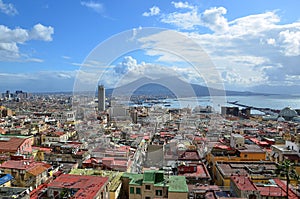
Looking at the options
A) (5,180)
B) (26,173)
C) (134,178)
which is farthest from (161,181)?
(5,180)

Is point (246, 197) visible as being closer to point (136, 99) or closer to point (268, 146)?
point (268, 146)

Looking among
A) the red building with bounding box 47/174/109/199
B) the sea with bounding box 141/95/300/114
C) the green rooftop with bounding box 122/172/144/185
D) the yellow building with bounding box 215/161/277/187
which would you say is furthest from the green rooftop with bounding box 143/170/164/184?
the sea with bounding box 141/95/300/114

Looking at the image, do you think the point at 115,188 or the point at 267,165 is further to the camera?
the point at 267,165

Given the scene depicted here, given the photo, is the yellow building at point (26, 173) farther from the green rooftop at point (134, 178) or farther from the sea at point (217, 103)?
the sea at point (217, 103)

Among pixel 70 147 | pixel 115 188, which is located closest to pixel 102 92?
pixel 70 147

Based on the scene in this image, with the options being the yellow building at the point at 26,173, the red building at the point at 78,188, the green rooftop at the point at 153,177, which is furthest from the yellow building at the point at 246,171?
the yellow building at the point at 26,173

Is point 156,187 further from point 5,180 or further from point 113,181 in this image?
point 5,180

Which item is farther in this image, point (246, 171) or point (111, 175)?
point (246, 171)

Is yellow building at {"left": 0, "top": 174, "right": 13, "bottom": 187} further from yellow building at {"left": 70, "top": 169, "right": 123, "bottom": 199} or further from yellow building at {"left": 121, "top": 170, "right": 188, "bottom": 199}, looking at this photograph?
yellow building at {"left": 121, "top": 170, "right": 188, "bottom": 199}

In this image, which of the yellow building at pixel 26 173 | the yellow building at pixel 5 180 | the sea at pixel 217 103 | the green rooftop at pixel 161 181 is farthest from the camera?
the sea at pixel 217 103

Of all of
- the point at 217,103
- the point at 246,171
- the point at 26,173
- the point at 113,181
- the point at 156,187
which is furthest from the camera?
the point at 217,103

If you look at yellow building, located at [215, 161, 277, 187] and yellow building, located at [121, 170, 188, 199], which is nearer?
yellow building, located at [121, 170, 188, 199]
